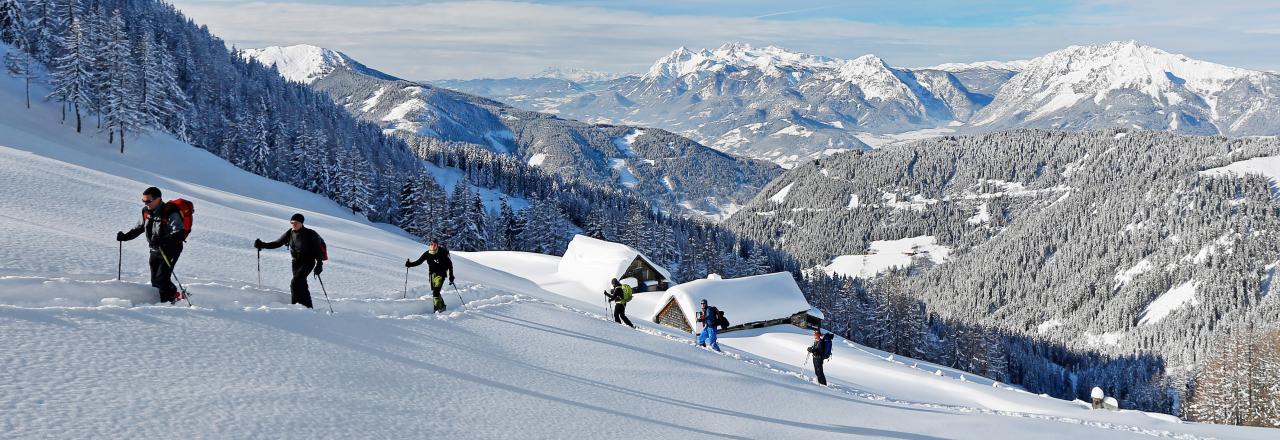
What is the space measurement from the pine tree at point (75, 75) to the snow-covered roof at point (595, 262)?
4019 centimetres

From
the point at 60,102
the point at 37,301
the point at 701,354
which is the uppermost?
the point at 60,102

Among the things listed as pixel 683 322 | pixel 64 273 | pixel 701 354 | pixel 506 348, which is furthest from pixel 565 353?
pixel 683 322

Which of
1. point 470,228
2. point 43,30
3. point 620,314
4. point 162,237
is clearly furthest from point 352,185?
point 162,237

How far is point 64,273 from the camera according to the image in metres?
11.5

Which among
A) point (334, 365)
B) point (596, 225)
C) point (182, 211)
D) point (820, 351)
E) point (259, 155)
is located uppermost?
point (259, 155)

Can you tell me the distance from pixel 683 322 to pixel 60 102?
2203 inches

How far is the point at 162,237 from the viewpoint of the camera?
10.4 m

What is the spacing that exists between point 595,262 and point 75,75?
43.4 meters

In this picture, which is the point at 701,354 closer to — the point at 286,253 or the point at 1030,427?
the point at 1030,427

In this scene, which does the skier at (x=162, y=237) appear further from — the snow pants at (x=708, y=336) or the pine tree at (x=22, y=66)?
the pine tree at (x=22, y=66)

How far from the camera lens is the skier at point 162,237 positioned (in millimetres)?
10453

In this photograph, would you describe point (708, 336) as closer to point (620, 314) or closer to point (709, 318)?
point (709, 318)

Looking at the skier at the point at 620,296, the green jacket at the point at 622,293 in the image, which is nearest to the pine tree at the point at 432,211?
the skier at the point at 620,296

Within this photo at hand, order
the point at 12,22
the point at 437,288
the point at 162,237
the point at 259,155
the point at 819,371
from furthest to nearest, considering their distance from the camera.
A: the point at 259,155, the point at 12,22, the point at 819,371, the point at 437,288, the point at 162,237
